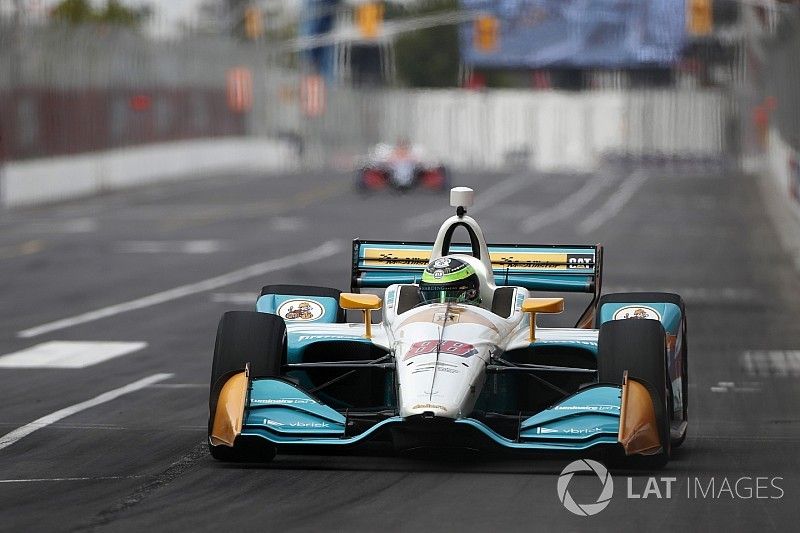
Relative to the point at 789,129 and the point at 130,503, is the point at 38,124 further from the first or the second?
the point at 130,503

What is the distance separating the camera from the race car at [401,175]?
53094 millimetres

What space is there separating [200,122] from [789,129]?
32.5 m

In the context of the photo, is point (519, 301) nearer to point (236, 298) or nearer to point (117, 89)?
point (236, 298)

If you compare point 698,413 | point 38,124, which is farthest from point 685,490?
point 38,124

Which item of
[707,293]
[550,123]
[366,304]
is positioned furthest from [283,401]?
[550,123]

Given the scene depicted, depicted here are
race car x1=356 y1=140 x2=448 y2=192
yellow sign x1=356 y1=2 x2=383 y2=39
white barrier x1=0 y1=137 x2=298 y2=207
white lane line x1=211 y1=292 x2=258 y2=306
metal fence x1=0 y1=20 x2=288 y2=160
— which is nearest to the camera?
white lane line x1=211 y1=292 x2=258 y2=306

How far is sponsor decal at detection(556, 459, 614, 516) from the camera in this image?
8.90m

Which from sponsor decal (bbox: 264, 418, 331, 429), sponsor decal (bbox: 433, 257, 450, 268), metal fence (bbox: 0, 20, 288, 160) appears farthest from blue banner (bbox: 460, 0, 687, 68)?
sponsor decal (bbox: 264, 418, 331, 429)

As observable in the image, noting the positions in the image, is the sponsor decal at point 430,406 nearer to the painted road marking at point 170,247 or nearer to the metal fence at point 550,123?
the painted road marking at point 170,247

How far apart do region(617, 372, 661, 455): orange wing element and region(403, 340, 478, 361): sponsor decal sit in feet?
2.86

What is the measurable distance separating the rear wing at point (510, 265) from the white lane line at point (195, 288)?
20.4 feet

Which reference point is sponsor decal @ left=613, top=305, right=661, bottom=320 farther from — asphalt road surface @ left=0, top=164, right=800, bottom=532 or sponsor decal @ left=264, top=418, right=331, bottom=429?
sponsor decal @ left=264, top=418, right=331, bottom=429

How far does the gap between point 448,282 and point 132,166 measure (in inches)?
1917

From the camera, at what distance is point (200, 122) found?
73375 mm
